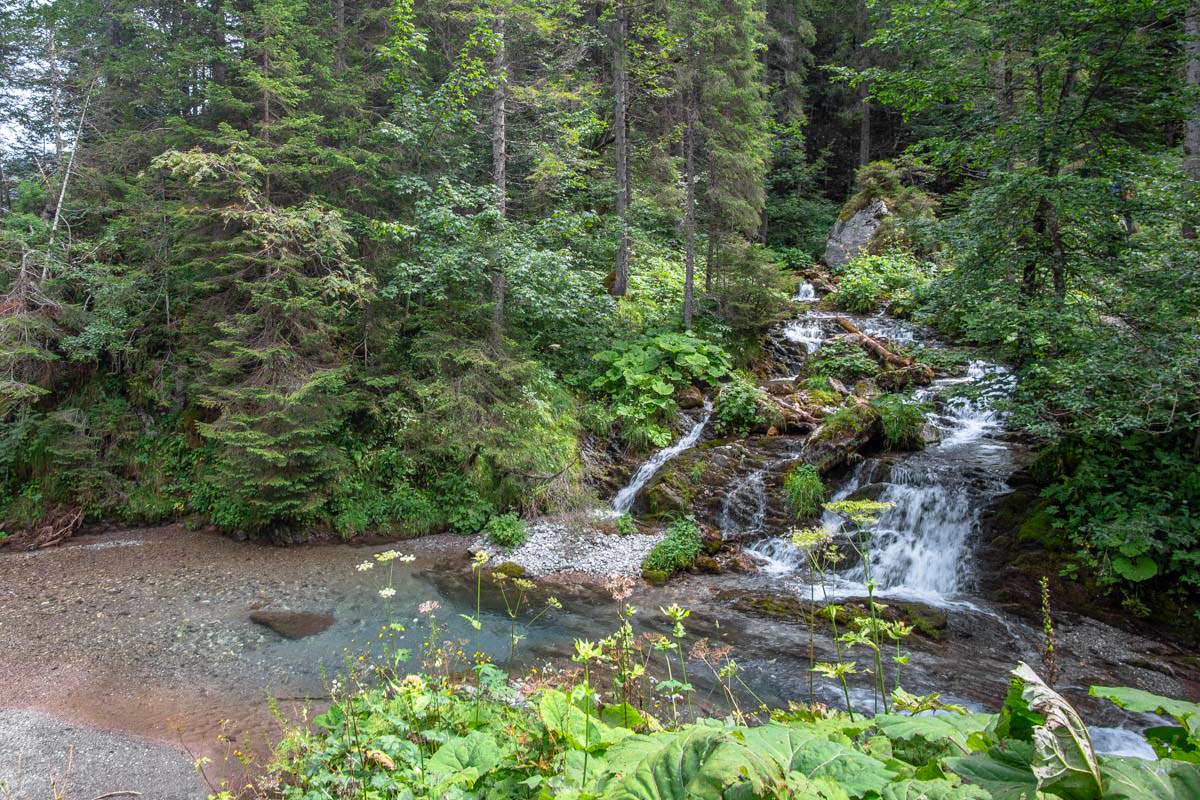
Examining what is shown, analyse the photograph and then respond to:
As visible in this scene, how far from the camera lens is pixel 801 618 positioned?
724 centimetres

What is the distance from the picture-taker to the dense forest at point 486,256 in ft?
22.9

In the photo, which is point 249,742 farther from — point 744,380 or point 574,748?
point 744,380

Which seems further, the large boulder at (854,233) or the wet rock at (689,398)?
the large boulder at (854,233)

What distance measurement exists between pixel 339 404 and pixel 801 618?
7.83m

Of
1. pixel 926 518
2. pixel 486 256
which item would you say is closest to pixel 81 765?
pixel 486 256

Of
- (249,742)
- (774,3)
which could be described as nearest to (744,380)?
(249,742)

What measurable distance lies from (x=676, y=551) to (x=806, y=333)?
8480mm

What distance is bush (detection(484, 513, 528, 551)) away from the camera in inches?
382

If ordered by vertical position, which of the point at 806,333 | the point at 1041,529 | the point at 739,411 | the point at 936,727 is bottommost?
the point at 1041,529

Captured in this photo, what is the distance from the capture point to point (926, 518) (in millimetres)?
8703

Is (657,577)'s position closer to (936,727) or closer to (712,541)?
(712,541)

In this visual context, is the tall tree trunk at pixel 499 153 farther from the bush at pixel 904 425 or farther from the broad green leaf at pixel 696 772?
the broad green leaf at pixel 696 772

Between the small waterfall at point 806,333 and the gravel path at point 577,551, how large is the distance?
24.2ft

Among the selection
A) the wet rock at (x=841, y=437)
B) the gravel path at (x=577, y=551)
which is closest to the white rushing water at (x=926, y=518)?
the wet rock at (x=841, y=437)
